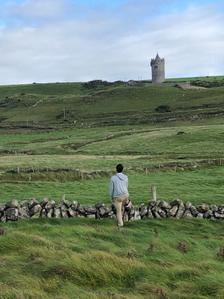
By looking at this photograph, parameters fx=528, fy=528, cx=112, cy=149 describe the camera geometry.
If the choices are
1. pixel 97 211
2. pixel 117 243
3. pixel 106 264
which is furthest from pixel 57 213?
pixel 106 264

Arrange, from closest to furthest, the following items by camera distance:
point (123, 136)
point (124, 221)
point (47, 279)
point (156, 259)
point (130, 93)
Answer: point (47, 279), point (156, 259), point (124, 221), point (123, 136), point (130, 93)

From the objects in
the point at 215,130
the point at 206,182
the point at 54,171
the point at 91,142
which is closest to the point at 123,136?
the point at 91,142

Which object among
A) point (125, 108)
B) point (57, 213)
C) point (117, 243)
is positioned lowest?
point (117, 243)

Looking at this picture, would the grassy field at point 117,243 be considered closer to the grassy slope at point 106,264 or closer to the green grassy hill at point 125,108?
the grassy slope at point 106,264

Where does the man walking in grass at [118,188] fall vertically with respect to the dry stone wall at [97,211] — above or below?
above

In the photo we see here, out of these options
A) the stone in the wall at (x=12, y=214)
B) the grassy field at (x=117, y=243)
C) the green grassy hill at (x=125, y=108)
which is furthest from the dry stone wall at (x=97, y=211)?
the green grassy hill at (x=125, y=108)

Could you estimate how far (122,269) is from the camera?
501 inches

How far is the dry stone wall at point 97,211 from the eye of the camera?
21844mm

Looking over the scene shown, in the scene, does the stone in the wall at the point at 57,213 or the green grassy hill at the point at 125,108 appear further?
the green grassy hill at the point at 125,108

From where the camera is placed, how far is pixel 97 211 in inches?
869

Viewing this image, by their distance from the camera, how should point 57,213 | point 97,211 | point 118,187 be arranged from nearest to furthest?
point 118,187 → point 57,213 → point 97,211

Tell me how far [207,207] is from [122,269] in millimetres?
11052

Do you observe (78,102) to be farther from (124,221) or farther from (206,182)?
(124,221)

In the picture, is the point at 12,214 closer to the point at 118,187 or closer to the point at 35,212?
the point at 35,212
